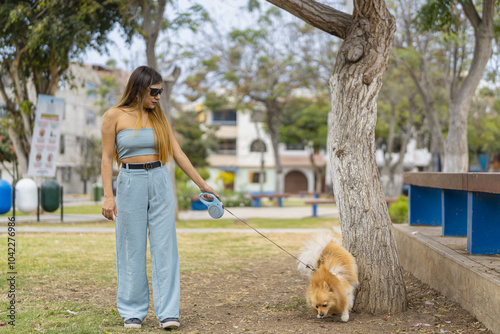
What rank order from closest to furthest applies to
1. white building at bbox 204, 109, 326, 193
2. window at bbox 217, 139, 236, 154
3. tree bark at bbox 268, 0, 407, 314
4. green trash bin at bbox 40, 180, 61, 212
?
tree bark at bbox 268, 0, 407, 314 < green trash bin at bbox 40, 180, 61, 212 < white building at bbox 204, 109, 326, 193 < window at bbox 217, 139, 236, 154

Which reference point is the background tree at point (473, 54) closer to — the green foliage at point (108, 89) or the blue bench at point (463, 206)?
the blue bench at point (463, 206)

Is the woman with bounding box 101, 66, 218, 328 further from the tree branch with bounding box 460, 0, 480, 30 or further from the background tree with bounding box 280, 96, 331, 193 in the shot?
the background tree with bounding box 280, 96, 331, 193

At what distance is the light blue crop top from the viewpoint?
4.25m

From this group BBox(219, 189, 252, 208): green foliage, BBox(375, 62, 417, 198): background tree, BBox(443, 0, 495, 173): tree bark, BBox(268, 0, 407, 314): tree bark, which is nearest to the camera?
BBox(268, 0, 407, 314): tree bark

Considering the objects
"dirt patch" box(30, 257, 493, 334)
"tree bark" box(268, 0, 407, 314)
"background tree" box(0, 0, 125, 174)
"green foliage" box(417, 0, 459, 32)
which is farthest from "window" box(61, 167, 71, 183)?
"tree bark" box(268, 0, 407, 314)

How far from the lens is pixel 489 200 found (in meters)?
4.96

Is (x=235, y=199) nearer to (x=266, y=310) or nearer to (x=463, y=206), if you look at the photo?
(x=463, y=206)

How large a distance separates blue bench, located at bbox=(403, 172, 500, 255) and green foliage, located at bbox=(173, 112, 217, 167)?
30868 mm

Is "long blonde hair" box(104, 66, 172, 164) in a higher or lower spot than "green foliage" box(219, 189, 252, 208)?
higher

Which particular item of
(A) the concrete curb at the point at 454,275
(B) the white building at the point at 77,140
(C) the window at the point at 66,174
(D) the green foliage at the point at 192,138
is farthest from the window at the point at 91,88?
(A) the concrete curb at the point at 454,275

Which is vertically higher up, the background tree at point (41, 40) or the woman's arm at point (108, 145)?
the background tree at point (41, 40)

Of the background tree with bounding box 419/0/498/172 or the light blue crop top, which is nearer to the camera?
the light blue crop top

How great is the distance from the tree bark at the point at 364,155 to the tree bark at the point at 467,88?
6.18 m

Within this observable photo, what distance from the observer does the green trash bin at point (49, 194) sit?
45.2 feet
